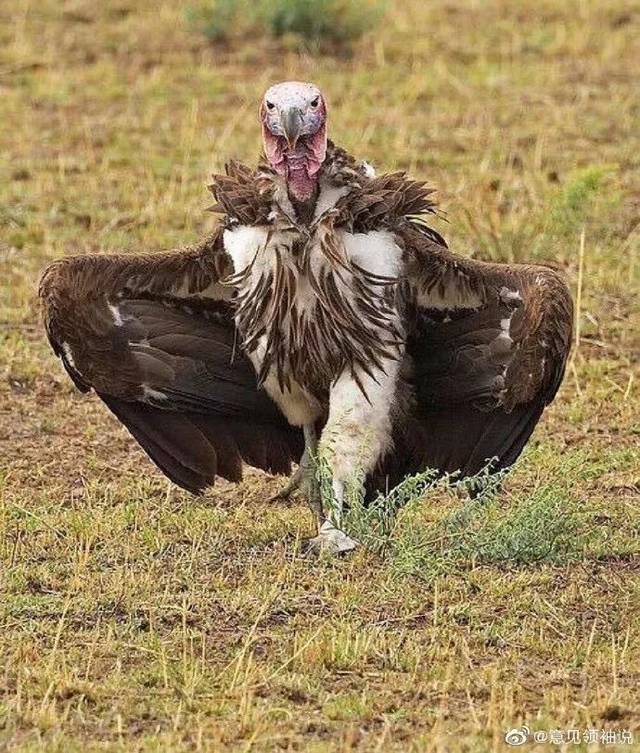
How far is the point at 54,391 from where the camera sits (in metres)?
9.01

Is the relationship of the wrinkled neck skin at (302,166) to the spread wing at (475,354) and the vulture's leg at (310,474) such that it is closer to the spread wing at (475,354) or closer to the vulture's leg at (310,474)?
the spread wing at (475,354)

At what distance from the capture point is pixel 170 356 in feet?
24.0

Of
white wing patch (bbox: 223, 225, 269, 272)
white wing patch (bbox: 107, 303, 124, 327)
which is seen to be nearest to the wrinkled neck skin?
white wing patch (bbox: 223, 225, 269, 272)

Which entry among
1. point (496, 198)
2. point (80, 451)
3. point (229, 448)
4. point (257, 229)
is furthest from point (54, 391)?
point (496, 198)

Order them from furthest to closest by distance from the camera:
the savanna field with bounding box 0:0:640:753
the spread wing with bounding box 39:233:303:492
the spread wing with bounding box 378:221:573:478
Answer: the spread wing with bounding box 39:233:303:492 → the spread wing with bounding box 378:221:573:478 → the savanna field with bounding box 0:0:640:753

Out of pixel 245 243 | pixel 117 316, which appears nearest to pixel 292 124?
pixel 245 243

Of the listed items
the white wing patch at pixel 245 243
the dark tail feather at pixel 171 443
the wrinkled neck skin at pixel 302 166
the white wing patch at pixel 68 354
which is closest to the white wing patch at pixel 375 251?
the wrinkled neck skin at pixel 302 166

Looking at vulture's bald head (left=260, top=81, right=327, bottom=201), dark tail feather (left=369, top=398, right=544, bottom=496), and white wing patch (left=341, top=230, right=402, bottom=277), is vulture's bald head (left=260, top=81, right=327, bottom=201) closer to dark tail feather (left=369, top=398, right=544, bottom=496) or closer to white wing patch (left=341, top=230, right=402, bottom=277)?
white wing patch (left=341, top=230, right=402, bottom=277)

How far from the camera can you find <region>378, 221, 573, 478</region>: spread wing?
6797 millimetres

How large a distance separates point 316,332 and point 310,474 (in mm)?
582

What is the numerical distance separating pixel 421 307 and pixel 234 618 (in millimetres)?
1414

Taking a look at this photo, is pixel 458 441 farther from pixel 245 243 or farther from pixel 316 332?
pixel 245 243

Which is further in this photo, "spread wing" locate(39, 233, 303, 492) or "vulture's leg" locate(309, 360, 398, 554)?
"spread wing" locate(39, 233, 303, 492)

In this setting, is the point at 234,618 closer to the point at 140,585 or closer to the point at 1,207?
the point at 140,585
